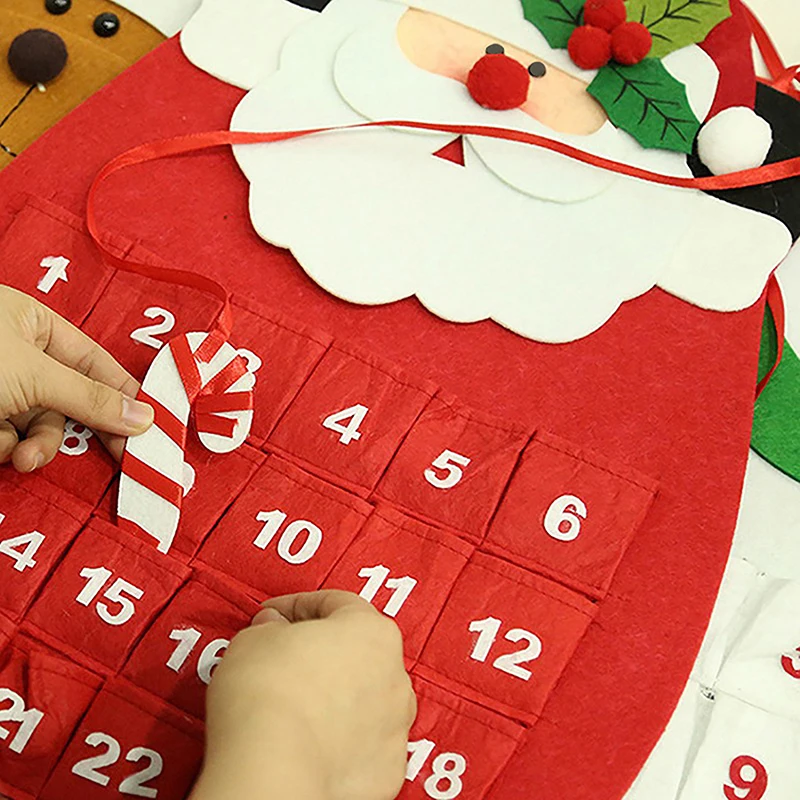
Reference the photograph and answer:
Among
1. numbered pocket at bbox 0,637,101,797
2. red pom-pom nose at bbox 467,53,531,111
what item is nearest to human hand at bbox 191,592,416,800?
numbered pocket at bbox 0,637,101,797

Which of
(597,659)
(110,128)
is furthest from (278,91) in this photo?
(597,659)

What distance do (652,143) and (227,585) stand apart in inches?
22.9

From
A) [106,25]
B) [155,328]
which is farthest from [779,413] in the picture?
[106,25]

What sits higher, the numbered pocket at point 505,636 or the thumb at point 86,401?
the thumb at point 86,401

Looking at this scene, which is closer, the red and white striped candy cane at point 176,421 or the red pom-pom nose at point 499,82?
the red and white striped candy cane at point 176,421

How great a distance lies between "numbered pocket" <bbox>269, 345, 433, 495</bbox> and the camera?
0.85m

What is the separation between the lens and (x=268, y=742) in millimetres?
659

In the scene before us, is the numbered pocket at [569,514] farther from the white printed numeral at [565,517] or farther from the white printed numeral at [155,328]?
the white printed numeral at [155,328]

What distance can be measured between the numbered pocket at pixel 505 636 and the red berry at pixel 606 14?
0.57 metres

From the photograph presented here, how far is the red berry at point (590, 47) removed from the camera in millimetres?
1054

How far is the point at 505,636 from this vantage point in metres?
0.79

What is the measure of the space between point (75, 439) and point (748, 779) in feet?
1.89

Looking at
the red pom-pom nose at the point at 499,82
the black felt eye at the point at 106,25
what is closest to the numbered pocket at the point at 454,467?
the red pom-pom nose at the point at 499,82

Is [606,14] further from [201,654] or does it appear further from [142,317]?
[201,654]
